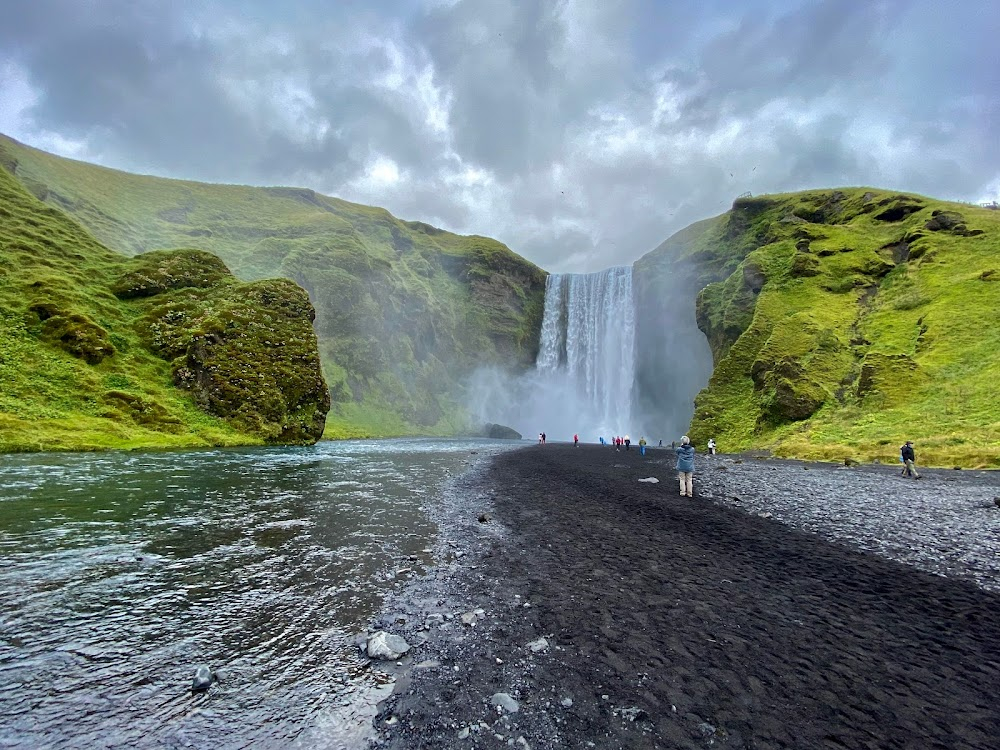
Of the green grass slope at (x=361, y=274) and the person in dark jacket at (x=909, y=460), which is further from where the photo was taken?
the green grass slope at (x=361, y=274)

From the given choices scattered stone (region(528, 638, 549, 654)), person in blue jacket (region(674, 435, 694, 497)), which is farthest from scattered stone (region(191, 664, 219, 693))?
person in blue jacket (region(674, 435, 694, 497))

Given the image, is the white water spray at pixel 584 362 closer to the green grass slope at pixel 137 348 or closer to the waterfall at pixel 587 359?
the waterfall at pixel 587 359

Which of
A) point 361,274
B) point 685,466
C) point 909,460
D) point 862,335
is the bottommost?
point 685,466

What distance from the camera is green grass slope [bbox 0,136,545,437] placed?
3799 inches

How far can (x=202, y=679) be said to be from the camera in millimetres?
5062

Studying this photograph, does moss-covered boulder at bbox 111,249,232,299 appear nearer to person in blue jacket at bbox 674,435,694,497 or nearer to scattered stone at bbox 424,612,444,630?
person in blue jacket at bbox 674,435,694,497

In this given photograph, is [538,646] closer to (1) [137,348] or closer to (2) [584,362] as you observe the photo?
(1) [137,348]

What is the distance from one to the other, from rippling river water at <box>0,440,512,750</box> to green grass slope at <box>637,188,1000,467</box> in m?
39.9

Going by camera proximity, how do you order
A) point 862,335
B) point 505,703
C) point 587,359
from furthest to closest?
point 587,359 < point 862,335 < point 505,703

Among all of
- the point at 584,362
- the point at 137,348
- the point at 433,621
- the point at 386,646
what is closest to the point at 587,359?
the point at 584,362

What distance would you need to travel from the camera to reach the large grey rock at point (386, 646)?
6.02 m

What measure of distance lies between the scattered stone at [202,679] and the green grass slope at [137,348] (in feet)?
113

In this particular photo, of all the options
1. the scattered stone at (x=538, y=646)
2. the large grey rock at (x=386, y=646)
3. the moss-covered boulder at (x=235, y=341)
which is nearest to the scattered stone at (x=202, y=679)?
the large grey rock at (x=386, y=646)

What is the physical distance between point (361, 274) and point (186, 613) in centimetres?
11267
